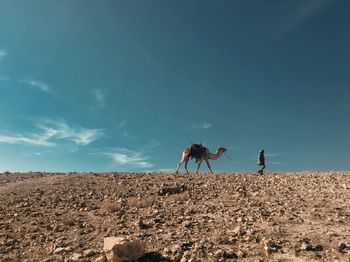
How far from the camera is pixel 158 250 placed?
442 inches

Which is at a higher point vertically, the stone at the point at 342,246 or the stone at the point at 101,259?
the stone at the point at 342,246

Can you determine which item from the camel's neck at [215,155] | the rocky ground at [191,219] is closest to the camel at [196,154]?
the camel's neck at [215,155]

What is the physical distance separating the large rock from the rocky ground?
0.28 m

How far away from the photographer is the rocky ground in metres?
11.0

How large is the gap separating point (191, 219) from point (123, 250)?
4143 millimetres

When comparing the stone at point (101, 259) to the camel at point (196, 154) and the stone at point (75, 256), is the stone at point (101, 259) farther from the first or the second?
the camel at point (196, 154)

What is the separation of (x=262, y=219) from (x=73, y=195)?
10.2m

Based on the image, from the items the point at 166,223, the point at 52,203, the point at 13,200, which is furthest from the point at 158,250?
the point at 13,200

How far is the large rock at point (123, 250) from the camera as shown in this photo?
1027cm

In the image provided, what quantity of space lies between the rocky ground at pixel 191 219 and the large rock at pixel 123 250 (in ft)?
0.91

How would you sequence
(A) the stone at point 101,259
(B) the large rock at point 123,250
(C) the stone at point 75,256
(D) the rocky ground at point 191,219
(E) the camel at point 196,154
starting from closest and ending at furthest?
(B) the large rock at point 123,250 < (A) the stone at point 101,259 < (C) the stone at point 75,256 < (D) the rocky ground at point 191,219 < (E) the camel at point 196,154

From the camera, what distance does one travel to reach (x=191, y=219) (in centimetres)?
1411

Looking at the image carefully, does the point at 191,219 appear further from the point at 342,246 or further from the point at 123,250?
the point at 342,246

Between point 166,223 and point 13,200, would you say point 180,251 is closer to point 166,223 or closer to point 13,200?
point 166,223
